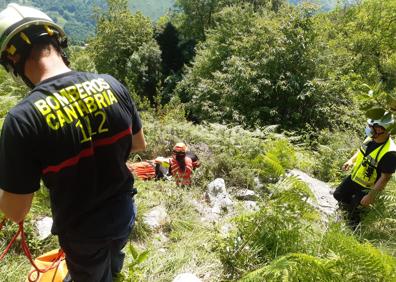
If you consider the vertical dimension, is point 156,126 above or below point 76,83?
below

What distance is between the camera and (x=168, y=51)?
31500 millimetres

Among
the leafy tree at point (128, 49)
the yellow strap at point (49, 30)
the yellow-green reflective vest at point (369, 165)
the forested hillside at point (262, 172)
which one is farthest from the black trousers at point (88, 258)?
the leafy tree at point (128, 49)

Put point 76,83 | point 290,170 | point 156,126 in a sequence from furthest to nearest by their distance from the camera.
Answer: point 156,126 → point 290,170 → point 76,83

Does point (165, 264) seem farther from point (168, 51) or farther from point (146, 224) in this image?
point (168, 51)

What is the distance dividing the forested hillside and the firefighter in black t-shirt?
0.91 m

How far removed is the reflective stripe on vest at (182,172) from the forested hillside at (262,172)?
14 centimetres

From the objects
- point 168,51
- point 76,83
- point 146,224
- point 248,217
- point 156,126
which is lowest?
point 168,51

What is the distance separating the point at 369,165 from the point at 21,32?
4.02 m

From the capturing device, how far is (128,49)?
101ft

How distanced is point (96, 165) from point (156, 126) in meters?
5.97

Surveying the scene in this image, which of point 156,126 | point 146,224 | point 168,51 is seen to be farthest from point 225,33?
point 146,224

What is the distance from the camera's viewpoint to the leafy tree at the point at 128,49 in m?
28.9

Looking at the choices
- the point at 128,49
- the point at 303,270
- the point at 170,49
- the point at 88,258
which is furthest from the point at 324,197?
the point at 128,49

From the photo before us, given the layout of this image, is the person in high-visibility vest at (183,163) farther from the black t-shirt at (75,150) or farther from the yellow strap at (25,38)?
the yellow strap at (25,38)
